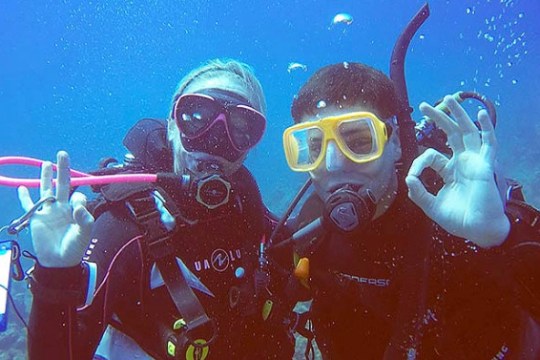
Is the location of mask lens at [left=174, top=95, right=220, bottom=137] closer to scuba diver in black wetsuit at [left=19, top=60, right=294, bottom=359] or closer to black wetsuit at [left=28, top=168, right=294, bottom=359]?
scuba diver in black wetsuit at [left=19, top=60, right=294, bottom=359]

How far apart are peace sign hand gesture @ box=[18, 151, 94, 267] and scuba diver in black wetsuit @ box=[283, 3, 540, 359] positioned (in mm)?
1373

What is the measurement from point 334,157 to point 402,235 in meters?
0.68

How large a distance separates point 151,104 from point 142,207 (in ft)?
441

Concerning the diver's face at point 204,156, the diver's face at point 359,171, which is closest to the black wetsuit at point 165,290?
the diver's face at point 204,156

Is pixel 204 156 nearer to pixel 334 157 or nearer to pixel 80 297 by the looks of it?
pixel 334 157

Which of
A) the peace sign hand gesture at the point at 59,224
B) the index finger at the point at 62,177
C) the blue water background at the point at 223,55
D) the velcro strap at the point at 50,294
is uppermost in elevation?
the blue water background at the point at 223,55

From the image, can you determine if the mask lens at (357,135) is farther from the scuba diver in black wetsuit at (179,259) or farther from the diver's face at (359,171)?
the scuba diver in black wetsuit at (179,259)

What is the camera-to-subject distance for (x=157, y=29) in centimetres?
8062

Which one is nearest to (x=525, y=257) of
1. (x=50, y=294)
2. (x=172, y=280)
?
(x=172, y=280)

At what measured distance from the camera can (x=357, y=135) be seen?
285 centimetres

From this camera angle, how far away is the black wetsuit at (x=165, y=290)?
237 centimetres

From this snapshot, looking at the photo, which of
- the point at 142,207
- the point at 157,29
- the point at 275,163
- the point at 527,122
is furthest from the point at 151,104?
the point at 142,207

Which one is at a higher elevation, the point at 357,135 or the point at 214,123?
the point at 214,123

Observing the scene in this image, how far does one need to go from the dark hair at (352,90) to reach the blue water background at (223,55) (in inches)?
633
